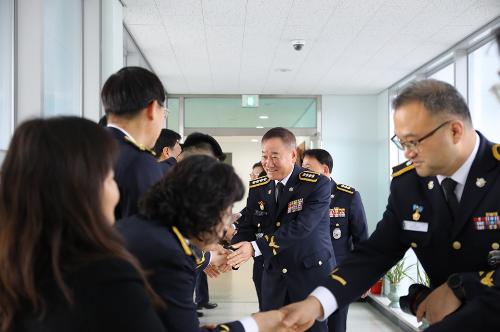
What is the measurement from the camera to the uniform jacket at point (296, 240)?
112 inches

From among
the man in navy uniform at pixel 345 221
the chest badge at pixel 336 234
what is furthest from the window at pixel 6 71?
the chest badge at pixel 336 234

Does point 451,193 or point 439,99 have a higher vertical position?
point 439,99

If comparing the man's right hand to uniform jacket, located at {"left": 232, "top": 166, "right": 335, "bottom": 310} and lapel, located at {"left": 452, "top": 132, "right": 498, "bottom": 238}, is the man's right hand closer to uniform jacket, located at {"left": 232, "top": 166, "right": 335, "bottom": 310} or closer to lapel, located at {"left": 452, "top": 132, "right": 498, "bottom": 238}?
lapel, located at {"left": 452, "top": 132, "right": 498, "bottom": 238}

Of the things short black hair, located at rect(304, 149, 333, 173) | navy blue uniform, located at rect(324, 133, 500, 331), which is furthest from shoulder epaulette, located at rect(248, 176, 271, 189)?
navy blue uniform, located at rect(324, 133, 500, 331)

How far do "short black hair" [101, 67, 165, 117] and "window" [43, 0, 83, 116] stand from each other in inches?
44.6

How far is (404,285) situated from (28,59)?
4.98 metres

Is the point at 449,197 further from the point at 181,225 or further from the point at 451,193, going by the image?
the point at 181,225

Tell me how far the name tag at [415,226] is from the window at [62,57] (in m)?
1.93

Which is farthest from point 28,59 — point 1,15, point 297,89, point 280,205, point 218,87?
point 297,89

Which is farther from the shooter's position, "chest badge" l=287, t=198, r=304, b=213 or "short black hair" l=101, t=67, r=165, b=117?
"chest badge" l=287, t=198, r=304, b=213

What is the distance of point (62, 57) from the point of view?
2.99 metres

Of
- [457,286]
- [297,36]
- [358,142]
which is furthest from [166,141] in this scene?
[358,142]

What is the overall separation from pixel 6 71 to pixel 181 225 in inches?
68.8

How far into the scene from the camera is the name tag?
1.63 m
